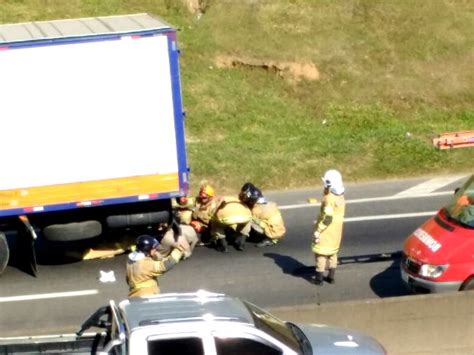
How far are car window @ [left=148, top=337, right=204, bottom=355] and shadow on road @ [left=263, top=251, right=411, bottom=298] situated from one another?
670 centimetres

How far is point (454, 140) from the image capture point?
24516 millimetres

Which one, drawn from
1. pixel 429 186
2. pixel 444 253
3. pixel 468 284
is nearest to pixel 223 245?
pixel 444 253

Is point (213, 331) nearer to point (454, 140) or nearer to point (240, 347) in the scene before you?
point (240, 347)

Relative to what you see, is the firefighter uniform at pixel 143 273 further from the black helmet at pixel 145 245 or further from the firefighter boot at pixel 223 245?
the firefighter boot at pixel 223 245

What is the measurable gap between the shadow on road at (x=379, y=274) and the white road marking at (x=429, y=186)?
4344 millimetres

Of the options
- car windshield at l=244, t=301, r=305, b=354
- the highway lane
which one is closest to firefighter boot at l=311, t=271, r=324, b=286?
the highway lane

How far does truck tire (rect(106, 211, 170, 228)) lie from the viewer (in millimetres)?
17453

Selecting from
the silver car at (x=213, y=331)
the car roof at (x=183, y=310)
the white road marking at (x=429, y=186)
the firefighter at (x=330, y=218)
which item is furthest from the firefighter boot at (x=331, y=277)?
the car roof at (x=183, y=310)

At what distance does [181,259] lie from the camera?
17.7 meters

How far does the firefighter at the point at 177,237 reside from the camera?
17062 millimetres

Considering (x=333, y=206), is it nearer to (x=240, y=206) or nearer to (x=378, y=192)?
(x=240, y=206)

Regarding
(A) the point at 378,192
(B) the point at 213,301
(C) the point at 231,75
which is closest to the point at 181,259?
(A) the point at 378,192

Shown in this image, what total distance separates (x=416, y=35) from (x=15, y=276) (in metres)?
16.2

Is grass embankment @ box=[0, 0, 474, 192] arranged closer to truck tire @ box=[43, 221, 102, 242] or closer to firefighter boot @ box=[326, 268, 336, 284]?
truck tire @ box=[43, 221, 102, 242]
